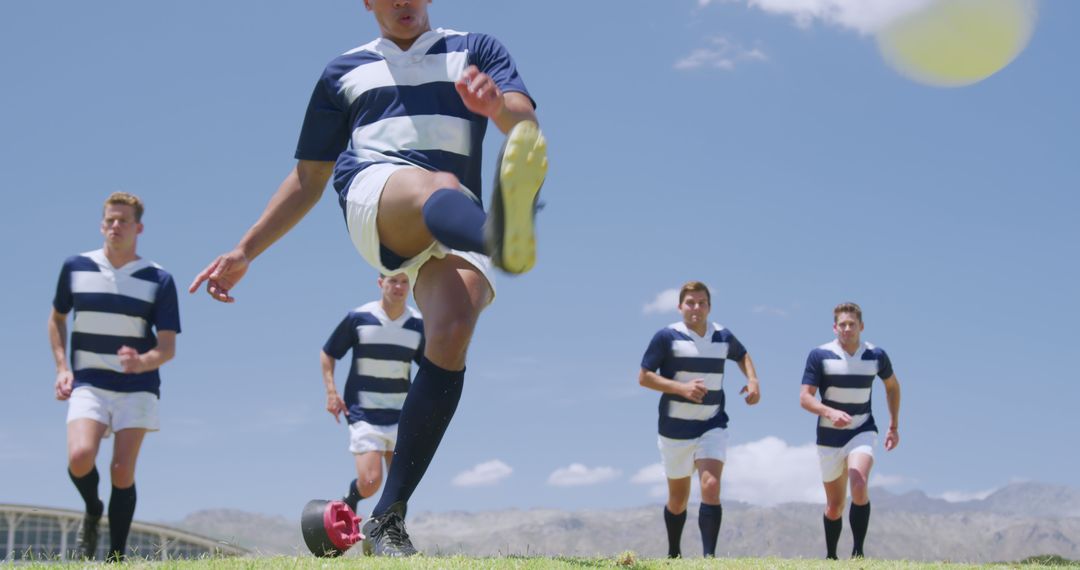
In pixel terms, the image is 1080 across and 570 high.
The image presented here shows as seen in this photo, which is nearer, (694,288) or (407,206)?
(407,206)

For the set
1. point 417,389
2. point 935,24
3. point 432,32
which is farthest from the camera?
point 935,24

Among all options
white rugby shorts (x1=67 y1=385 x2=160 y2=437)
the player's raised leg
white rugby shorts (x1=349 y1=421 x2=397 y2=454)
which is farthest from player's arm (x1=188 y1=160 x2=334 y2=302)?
white rugby shorts (x1=349 y1=421 x2=397 y2=454)

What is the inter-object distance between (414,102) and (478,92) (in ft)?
2.94

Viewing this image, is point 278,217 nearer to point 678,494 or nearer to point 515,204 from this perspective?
point 515,204

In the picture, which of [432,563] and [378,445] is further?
[378,445]

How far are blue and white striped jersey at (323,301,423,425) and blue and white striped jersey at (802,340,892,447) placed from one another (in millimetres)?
4470

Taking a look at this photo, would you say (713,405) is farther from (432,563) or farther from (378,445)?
(432,563)

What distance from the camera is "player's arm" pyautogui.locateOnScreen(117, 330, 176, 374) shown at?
7.94 m

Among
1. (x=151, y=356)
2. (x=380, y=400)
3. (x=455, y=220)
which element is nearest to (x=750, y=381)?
(x=380, y=400)

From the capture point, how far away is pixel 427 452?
182 inches

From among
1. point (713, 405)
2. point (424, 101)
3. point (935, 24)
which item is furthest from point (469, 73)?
point (713, 405)

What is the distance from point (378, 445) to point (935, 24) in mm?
6644

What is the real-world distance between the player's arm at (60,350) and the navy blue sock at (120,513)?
2.84 feet

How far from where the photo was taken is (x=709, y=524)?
1114 cm
